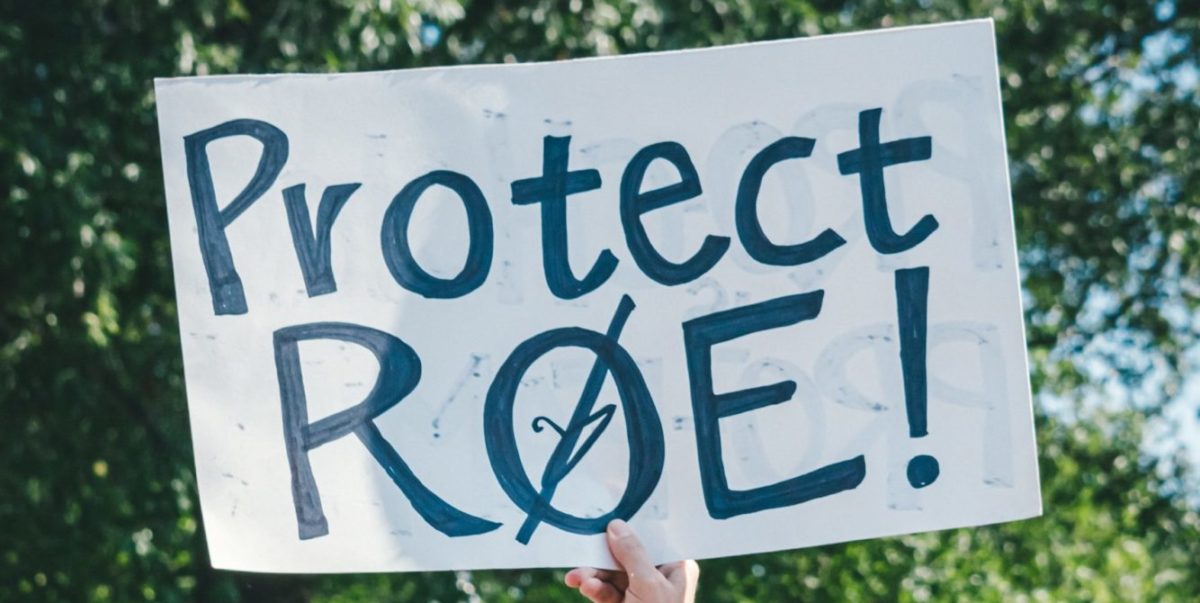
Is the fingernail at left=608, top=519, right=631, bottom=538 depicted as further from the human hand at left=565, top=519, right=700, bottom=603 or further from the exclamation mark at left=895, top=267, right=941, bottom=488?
the exclamation mark at left=895, top=267, right=941, bottom=488

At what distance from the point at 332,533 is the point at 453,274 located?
336 mm

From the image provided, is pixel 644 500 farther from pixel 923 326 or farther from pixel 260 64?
pixel 260 64

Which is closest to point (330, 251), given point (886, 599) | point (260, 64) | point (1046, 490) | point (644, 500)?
point (644, 500)

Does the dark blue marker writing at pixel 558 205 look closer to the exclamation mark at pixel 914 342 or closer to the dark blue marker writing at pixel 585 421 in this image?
the dark blue marker writing at pixel 585 421

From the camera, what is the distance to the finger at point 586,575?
1.90m

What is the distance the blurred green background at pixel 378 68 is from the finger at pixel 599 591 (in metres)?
2.86

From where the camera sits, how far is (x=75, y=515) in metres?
5.10

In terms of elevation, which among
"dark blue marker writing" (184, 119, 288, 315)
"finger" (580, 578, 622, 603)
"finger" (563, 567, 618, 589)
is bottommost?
"finger" (580, 578, 622, 603)

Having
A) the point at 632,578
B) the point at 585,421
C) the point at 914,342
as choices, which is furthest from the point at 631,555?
the point at 914,342

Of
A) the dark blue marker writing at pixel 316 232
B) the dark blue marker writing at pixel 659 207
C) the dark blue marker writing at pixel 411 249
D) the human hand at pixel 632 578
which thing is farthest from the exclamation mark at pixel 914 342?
the dark blue marker writing at pixel 316 232

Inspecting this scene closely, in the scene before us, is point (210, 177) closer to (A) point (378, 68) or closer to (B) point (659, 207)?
(B) point (659, 207)

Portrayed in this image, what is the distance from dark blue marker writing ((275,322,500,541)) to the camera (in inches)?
74.3

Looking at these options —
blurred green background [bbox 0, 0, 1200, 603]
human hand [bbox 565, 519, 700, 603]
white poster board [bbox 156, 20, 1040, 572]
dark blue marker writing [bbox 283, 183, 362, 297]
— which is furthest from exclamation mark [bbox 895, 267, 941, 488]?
blurred green background [bbox 0, 0, 1200, 603]

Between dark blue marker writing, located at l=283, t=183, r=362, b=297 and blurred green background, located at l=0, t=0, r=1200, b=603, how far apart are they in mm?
2629
